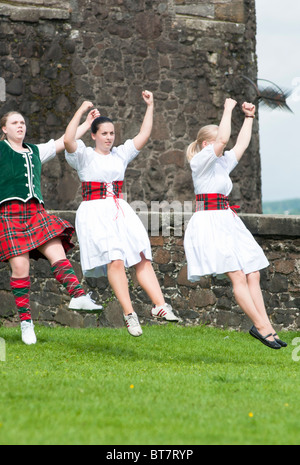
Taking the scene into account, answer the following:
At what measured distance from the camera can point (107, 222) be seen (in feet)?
24.1

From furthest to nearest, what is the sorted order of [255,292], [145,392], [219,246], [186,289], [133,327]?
[186,289]
[255,292]
[219,246]
[133,327]
[145,392]

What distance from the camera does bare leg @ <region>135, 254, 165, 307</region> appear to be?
23.6 ft

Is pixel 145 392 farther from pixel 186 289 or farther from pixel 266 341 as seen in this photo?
pixel 186 289

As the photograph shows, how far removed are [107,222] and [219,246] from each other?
103cm

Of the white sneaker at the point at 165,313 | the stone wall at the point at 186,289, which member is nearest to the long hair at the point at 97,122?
the white sneaker at the point at 165,313

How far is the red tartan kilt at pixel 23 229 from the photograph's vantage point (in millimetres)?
7492

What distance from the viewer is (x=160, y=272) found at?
439 inches

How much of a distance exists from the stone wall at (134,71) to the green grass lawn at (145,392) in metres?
5.38

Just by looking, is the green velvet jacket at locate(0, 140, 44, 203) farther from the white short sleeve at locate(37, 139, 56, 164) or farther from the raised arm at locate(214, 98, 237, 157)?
the raised arm at locate(214, 98, 237, 157)

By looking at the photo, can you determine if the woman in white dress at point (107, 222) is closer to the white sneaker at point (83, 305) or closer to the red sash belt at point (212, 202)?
the white sneaker at point (83, 305)

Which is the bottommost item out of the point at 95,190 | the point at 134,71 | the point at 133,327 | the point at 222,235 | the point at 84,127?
the point at 133,327

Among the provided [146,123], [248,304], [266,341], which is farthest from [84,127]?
[266,341]

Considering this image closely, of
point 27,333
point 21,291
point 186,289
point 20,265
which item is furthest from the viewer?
point 186,289

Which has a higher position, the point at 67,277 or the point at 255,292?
the point at 67,277
